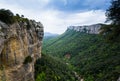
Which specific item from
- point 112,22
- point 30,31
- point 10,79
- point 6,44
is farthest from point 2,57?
point 112,22

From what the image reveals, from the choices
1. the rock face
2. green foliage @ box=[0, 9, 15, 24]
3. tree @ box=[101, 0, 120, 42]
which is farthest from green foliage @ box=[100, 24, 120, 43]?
green foliage @ box=[0, 9, 15, 24]

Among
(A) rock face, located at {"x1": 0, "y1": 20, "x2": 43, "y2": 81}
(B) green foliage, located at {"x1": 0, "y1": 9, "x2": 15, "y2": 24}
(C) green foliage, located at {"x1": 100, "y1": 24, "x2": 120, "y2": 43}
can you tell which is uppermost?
(B) green foliage, located at {"x1": 0, "y1": 9, "x2": 15, "y2": 24}

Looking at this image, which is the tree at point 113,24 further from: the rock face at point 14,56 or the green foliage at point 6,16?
the green foliage at point 6,16

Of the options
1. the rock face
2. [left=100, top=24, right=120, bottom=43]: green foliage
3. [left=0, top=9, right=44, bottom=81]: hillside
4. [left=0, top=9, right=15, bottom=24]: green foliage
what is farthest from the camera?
the rock face

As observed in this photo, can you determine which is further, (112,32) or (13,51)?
(13,51)

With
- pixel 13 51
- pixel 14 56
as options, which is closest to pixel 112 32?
pixel 13 51

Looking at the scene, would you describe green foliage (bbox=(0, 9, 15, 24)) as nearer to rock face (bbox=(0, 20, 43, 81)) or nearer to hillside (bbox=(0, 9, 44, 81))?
hillside (bbox=(0, 9, 44, 81))

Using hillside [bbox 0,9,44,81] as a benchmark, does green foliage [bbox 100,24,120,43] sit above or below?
above

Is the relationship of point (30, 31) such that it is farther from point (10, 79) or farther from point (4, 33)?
point (4, 33)

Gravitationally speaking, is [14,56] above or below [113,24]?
below

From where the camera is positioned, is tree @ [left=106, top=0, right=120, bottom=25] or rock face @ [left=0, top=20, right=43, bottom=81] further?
rock face @ [left=0, top=20, right=43, bottom=81]

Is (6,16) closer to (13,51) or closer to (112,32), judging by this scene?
(13,51)
